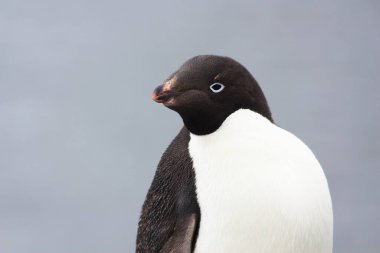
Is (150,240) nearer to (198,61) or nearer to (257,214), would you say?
(257,214)

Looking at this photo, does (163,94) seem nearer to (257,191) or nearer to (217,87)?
(217,87)

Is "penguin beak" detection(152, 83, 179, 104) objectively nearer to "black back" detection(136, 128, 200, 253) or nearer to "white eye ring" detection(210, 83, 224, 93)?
"white eye ring" detection(210, 83, 224, 93)

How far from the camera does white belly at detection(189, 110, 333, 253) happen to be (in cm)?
293

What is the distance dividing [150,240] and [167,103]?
1.61 ft

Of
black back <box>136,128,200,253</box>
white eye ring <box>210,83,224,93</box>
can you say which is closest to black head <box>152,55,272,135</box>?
white eye ring <box>210,83,224,93</box>

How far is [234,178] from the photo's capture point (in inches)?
117

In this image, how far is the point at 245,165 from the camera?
2977 millimetres

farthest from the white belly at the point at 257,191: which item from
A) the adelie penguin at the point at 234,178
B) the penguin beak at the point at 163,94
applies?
the penguin beak at the point at 163,94

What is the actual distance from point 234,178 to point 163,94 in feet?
1.14

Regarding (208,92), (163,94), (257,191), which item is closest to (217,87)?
(208,92)

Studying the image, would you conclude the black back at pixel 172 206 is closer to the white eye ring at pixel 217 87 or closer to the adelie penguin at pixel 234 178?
the adelie penguin at pixel 234 178

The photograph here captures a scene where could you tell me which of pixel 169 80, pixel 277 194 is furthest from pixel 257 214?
pixel 169 80

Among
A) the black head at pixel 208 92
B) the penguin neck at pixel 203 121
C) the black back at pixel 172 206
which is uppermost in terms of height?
the black head at pixel 208 92

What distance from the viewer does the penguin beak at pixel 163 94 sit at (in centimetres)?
286
